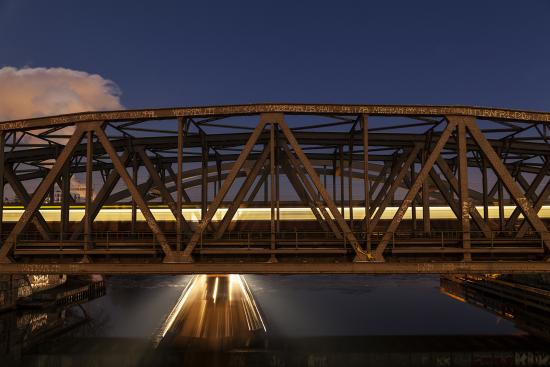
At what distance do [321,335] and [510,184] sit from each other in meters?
13.3

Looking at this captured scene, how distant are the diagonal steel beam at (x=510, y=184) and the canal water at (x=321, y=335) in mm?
7405

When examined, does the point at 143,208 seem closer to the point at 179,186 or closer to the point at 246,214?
the point at 179,186

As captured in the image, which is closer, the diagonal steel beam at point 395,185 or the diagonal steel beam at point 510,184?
the diagonal steel beam at point 510,184

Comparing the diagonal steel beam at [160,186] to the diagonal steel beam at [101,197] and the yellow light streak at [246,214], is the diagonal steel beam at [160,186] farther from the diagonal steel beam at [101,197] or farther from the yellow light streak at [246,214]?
the yellow light streak at [246,214]

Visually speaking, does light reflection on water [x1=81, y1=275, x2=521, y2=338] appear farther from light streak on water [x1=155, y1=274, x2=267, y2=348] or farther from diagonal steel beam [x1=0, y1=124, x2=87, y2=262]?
diagonal steel beam [x1=0, y1=124, x2=87, y2=262]

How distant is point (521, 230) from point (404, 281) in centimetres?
3132

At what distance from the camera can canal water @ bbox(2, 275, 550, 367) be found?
65.3 feet

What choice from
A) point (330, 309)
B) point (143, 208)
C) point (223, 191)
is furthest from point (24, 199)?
point (330, 309)

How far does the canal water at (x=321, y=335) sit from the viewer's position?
784 inches

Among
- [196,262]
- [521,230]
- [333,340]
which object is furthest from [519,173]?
[196,262]

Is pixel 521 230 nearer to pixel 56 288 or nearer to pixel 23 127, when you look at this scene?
pixel 23 127

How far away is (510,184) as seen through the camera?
623 inches

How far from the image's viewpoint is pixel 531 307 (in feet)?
94.1

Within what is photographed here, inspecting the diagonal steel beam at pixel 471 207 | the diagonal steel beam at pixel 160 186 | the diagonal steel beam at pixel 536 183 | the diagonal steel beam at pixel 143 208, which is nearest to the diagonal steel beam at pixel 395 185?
the diagonal steel beam at pixel 471 207
